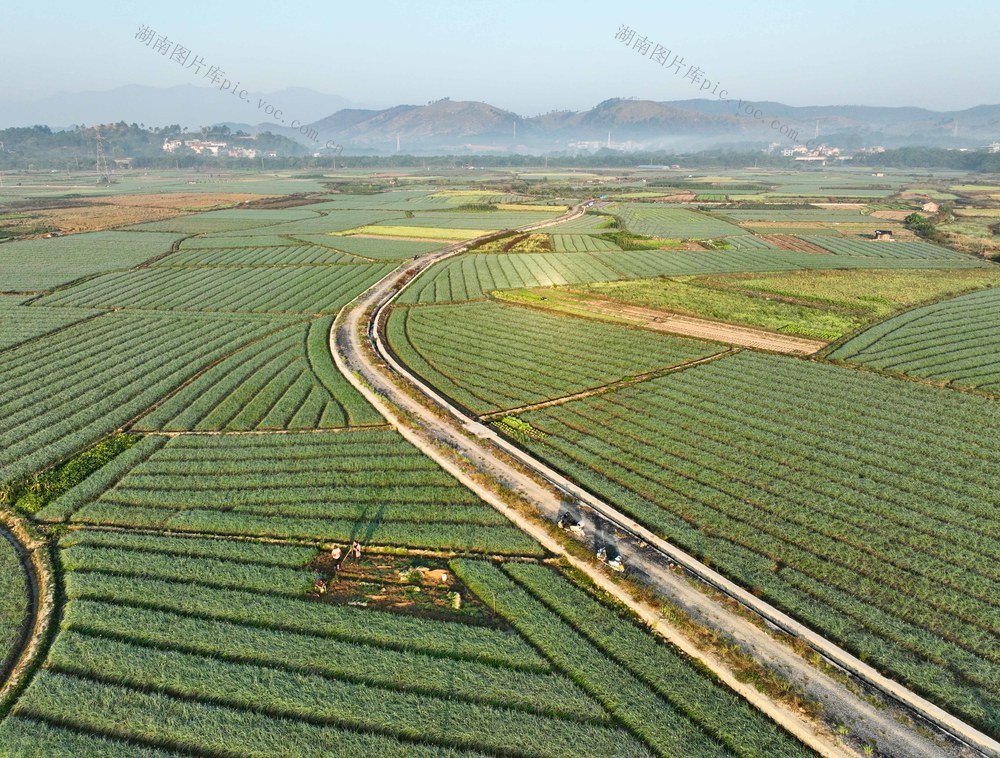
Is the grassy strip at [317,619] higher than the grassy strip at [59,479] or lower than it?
lower

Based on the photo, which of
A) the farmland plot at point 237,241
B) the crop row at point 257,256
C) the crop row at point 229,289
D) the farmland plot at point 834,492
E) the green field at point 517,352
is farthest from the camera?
the farmland plot at point 237,241

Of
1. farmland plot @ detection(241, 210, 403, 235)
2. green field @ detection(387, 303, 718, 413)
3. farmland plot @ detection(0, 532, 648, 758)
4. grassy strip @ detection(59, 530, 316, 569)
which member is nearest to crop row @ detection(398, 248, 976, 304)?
green field @ detection(387, 303, 718, 413)

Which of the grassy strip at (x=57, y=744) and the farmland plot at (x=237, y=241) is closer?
the grassy strip at (x=57, y=744)

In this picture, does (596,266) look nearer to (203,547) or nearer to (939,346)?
(939,346)

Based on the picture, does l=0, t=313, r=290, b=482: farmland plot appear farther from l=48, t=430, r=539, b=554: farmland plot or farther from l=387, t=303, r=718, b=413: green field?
l=387, t=303, r=718, b=413: green field

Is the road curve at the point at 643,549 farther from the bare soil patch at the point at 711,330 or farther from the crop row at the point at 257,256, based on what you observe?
the crop row at the point at 257,256

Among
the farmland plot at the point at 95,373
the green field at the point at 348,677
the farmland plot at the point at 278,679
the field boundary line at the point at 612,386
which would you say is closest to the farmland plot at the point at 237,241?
the farmland plot at the point at 95,373
